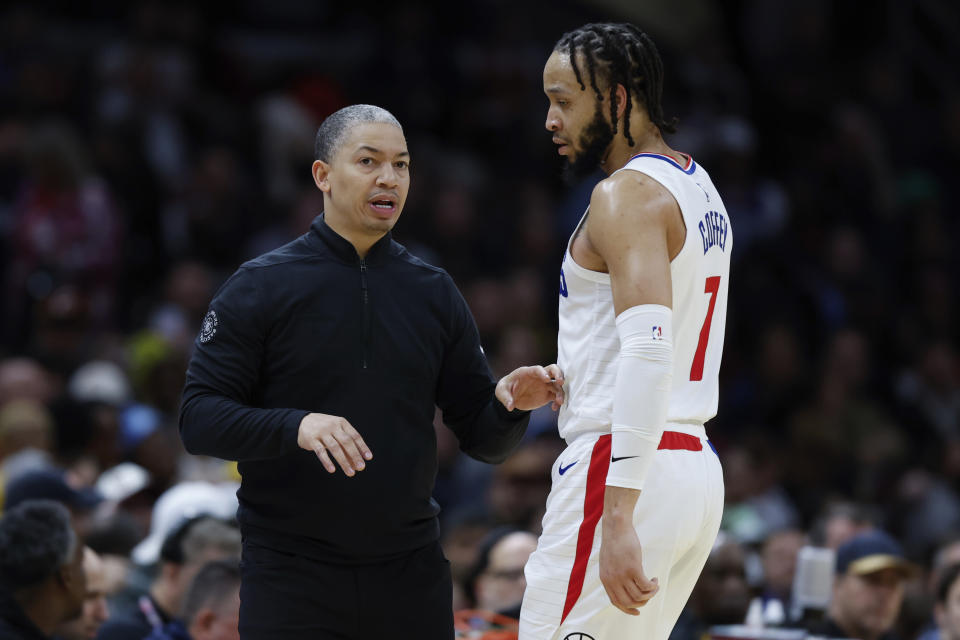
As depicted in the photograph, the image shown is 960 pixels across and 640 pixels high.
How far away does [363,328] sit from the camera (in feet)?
13.4

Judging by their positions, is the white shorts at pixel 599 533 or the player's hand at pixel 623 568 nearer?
the player's hand at pixel 623 568

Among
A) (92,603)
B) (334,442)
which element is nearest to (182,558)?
(92,603)

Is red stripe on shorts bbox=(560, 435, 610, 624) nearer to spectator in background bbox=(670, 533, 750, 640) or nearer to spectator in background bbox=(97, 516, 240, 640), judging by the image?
spectator in background bbox=(97, 516, 240, 640)

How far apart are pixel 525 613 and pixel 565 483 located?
39 cm

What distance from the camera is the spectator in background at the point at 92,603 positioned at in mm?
5297

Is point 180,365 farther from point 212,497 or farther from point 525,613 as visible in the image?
point 525,613

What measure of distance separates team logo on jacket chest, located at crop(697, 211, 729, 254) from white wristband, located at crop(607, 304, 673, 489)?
0.35 meters

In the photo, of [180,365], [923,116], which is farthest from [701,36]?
[180,365]

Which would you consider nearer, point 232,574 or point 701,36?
point 232,574

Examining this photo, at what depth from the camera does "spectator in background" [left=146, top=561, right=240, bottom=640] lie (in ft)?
17.0

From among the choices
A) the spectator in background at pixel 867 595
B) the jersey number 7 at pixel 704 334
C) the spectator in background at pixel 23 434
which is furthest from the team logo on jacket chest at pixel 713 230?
the spectator in background at pixel 23 434

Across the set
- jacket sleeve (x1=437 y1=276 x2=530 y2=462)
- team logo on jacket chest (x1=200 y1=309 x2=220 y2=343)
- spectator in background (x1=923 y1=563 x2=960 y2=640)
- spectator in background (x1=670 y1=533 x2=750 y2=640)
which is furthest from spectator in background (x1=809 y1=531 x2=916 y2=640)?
team logo on jacket chest (x1=200 y1=309 x2=220 y2=343)

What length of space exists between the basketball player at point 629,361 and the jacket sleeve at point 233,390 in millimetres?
808

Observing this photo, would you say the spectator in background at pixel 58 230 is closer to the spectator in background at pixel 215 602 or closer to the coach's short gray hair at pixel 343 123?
the spectator in background at pixel 215 602
